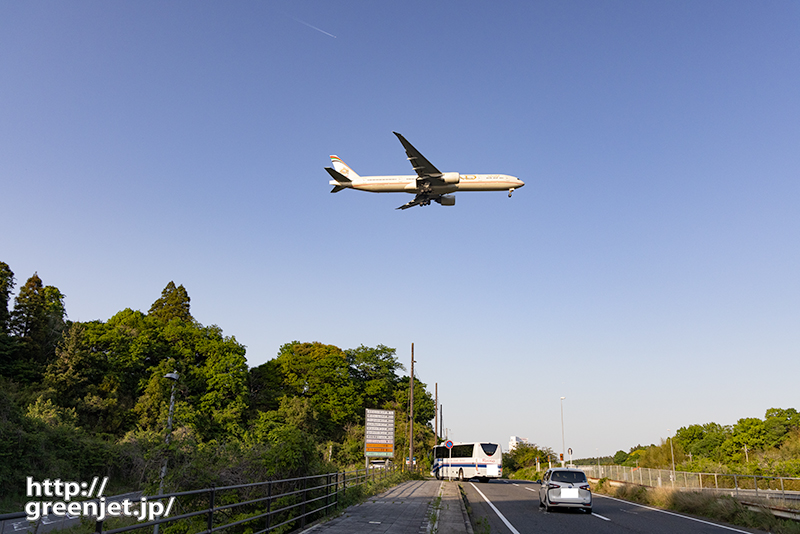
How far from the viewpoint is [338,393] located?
70.4 m

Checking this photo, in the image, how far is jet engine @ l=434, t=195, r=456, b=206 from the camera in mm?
29078

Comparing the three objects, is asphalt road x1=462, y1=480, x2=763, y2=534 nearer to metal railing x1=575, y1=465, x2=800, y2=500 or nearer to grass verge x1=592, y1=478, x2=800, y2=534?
grass verge x1=592, y1=478, x2=800, y2=534

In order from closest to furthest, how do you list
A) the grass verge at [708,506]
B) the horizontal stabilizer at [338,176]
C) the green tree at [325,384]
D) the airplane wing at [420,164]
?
the grass verge at [708,506]
the airplane wing at [420,164]
the horizontal stabilizer at [338,176]
the green tree at [325,384]

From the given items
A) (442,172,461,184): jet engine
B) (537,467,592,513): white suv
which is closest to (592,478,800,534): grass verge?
(537,467,592,513): white suv

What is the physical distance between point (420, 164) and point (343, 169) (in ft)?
29.0

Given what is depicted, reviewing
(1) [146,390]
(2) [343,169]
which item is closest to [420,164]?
(2) [343,169]

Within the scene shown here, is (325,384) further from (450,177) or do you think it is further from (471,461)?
(450,177)

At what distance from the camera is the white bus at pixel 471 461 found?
146ft

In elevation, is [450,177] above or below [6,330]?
above

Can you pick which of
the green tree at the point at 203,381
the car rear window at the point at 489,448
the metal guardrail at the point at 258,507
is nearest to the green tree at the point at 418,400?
the green tree at the point at 203,381

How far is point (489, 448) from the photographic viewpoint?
4481cm

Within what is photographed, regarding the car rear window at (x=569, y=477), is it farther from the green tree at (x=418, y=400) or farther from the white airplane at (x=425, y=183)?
the green tree at (x=418, y=400)

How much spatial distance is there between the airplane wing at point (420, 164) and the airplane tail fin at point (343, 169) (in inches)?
169

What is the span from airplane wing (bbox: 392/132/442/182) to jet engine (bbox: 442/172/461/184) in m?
0.31
